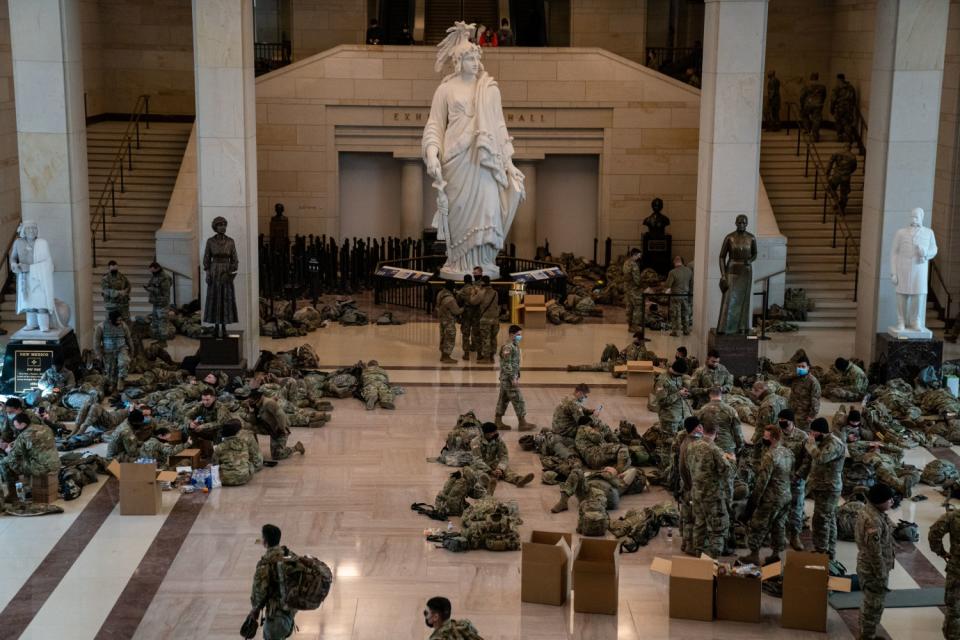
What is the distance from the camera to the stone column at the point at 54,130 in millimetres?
19531

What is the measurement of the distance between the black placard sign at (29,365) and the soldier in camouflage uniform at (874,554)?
465 inches

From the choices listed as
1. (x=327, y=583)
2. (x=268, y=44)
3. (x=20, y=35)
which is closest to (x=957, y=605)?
(x=327, y=583)

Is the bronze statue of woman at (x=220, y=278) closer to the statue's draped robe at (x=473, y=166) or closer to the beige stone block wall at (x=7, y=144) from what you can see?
the statue's draped robe at (x=473, y=166)

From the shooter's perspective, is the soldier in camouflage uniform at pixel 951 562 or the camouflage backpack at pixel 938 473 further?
the camouflage backpack at pixel 938 473

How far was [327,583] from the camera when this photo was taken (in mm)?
11062

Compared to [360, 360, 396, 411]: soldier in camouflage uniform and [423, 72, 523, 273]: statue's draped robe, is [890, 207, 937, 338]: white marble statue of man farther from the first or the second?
[360, 360, 396, 411]: soldier in camouflage uniform

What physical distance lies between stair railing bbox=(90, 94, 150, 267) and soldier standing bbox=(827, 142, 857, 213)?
45.1ft

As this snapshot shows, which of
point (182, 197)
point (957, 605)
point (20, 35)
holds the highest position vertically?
point (20, 35)

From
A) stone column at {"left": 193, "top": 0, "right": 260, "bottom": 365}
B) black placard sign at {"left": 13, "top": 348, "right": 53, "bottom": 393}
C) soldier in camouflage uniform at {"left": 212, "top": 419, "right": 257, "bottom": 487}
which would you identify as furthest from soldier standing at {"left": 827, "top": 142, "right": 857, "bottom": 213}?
black placard sign at {"left": 13, "top": 348, "right": 53, "bottom": 393}

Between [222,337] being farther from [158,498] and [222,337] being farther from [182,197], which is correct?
[182,197]

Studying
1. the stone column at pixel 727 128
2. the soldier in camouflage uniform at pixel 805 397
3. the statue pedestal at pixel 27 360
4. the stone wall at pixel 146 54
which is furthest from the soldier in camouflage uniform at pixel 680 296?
the stone wall at pixel 146 54

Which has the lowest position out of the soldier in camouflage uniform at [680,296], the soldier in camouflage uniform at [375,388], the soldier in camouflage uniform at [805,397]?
the soldier in camouflage uniform at [375,388]

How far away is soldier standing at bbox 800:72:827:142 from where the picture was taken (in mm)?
28375

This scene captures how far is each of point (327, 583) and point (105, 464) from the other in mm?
5698
